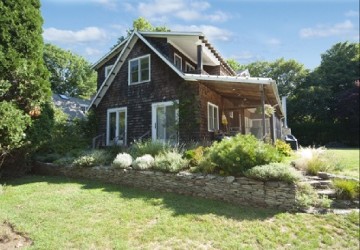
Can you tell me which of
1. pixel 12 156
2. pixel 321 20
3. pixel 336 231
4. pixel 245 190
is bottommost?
pixel 336 231

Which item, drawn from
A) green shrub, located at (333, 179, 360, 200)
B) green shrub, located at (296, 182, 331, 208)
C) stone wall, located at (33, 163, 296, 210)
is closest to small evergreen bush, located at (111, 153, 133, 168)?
stone wall, located at (33, 163, 296, 210)

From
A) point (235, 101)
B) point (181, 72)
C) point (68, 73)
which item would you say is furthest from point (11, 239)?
point (68, 73)

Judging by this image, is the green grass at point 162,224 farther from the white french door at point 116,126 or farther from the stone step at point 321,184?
the white french door at point 116,126

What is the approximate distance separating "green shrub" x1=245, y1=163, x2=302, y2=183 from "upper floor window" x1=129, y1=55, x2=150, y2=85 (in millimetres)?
8547

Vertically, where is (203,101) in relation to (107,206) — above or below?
above

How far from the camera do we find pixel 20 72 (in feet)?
33.3

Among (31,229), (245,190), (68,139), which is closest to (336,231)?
(245,190)

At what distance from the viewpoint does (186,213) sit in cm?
688

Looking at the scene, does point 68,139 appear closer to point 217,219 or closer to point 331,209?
point 217,219

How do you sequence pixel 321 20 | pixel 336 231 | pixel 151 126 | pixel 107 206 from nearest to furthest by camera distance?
pixel 321 20
pixel 336 231
pixel 107 206
pixel 151 126

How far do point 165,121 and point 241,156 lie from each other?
6.33 meters

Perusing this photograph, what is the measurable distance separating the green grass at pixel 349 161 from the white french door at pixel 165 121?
653 centimetres

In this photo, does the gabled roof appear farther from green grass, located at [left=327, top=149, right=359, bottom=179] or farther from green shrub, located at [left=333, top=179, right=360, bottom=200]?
green shrub, located at [left=333, top=179, right=360, bottom=200]

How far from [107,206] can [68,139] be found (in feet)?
25.1
